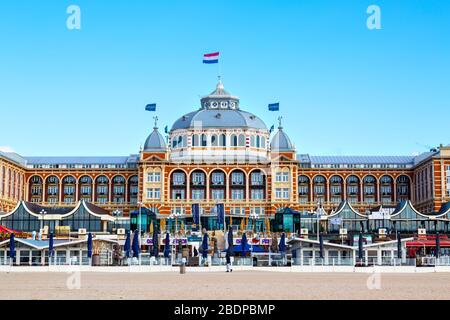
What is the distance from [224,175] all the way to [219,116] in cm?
1377

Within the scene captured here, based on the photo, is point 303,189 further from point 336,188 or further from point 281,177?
point 281,177

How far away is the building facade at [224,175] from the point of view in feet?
536

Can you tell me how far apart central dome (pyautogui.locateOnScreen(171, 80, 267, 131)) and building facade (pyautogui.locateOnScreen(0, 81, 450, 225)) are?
207 mm

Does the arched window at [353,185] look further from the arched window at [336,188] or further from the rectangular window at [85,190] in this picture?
the rectangular window at [85,190]

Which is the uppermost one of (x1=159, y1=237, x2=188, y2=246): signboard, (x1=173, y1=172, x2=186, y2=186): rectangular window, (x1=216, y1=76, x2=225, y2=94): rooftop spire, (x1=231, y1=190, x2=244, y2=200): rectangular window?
(x1=216, y1=76, x2=225, y2=94): rooftop spire

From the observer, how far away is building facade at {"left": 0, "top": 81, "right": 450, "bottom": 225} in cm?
16338

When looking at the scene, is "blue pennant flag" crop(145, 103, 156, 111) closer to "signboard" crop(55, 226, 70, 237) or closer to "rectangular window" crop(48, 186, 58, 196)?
"rectangular window" crop(48, 186, 58, 196)

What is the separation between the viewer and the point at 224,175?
166375 millimetres

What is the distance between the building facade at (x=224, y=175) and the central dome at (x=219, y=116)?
0.68 ft

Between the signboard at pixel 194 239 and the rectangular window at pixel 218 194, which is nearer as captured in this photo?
the signboard at pixel 194 239

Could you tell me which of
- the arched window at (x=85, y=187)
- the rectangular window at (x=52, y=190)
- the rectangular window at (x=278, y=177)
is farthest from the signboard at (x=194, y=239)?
the rectangular window at (x=52, y=190)

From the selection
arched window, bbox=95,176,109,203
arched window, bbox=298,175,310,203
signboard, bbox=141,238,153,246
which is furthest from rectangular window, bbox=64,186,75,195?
arched window, bbox=298,175,310,203

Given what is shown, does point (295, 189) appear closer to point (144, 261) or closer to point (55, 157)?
point (55, 157)

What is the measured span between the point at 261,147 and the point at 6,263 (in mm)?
83048
